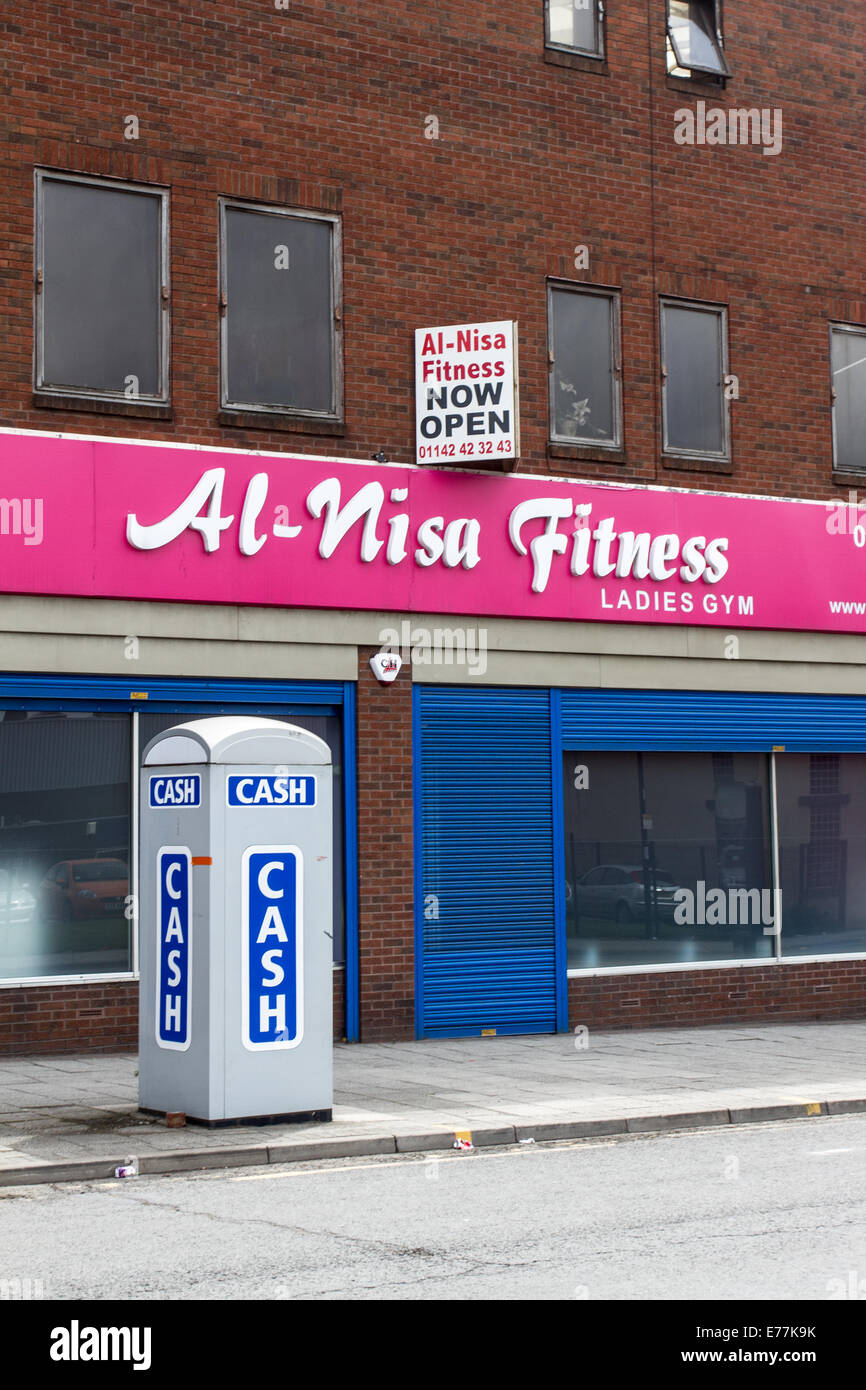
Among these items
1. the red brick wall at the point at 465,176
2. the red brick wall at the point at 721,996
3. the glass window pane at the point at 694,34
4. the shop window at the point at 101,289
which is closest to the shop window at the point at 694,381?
the red brick wall at the point at 465,176

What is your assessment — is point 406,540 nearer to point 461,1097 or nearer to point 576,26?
point 461,1097

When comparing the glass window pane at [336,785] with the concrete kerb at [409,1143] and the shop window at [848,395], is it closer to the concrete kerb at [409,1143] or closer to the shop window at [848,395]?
the concrete kerb at [409,1143]

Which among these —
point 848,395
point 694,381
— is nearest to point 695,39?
point 694,381

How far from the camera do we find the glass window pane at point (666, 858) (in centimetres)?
1697

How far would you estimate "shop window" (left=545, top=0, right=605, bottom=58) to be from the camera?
57.1ft

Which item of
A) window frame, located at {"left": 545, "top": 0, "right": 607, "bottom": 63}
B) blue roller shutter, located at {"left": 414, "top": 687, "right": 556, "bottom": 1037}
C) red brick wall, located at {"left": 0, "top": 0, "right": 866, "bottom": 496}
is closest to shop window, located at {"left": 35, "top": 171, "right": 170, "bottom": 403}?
red brick wall, located at {"left": 0, "top": 0, "right": 866, "bottom": 496}

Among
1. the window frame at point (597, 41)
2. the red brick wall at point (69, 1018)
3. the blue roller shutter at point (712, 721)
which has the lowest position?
the red brick wall at point (69, 1018)

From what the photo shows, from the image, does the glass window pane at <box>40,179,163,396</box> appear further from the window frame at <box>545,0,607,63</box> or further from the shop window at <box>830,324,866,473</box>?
the shop window at <box>830,324,866,473</box>

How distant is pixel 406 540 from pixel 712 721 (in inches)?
159

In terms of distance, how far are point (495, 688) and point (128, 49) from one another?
6.54 meters

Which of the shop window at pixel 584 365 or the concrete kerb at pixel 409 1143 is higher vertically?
the shop window at pixel 584 365

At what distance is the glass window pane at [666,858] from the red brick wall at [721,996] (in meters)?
0.21

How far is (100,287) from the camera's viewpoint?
14688 millimetres
